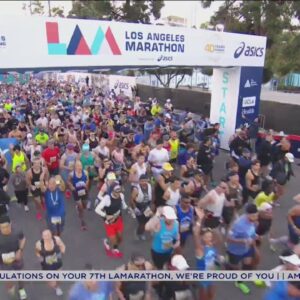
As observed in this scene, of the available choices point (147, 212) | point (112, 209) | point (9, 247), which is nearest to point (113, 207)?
point (112, 209)

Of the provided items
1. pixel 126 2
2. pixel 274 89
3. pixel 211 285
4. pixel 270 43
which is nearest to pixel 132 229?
pixel 211 285

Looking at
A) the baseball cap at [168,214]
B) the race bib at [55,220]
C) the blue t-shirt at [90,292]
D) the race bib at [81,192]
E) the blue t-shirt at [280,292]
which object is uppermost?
the baseball cap at [168,214]

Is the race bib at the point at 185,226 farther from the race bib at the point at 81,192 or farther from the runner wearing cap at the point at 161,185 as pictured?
the race bib at the point at 81,192

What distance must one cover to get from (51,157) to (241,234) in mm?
5102

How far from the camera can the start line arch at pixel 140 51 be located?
734 centimetres

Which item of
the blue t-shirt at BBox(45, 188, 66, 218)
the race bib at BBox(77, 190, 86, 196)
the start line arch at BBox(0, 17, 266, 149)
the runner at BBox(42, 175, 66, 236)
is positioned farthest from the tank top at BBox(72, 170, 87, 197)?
the start line arch at BBox(0, 17, 266, 149)

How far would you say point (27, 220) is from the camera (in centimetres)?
777

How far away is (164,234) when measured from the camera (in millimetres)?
5039

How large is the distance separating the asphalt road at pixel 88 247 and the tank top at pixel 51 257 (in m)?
0.73

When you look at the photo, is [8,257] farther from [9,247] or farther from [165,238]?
[165,238]

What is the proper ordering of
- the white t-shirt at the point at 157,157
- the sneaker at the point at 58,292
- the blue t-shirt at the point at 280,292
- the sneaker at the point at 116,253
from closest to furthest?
1. the blue t-shirt at the point at 280,292
2. the sneaker at the point at 58,292
3. the sneaker at the point at 116,253
4. the white t-shirt at the point at 157,157

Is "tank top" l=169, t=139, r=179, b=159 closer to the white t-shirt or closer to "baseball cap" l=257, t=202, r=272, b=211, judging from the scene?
the white t-shirt

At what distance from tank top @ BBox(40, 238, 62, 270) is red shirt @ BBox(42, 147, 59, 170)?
3.95m

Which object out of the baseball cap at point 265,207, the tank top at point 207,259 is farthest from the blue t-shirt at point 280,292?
the baseball cap at point 265,207
